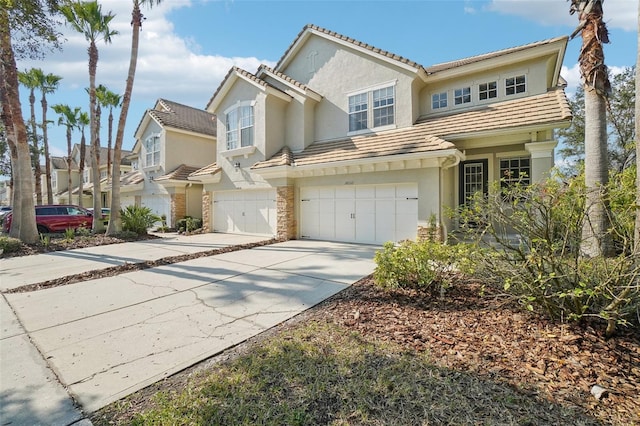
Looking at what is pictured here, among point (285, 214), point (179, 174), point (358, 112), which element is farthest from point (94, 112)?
point (358, 112)

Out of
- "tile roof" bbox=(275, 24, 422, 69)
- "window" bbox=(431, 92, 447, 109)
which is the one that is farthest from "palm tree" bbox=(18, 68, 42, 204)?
"window" bbox=(431, 92, 447, 109)

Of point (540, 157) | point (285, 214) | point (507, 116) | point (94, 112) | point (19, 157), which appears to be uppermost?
point (94, 112)

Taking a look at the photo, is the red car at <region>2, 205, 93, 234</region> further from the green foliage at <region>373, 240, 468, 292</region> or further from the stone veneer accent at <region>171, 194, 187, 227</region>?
the green foliage at <region>373, 240, 468, 292</region>

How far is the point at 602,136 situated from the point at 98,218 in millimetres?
19755

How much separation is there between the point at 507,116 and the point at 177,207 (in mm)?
17204

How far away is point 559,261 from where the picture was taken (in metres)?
3.61

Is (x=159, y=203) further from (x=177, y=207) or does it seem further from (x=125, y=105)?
(x=125, y=105)

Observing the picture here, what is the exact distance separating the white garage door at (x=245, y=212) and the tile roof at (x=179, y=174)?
11.2 feet

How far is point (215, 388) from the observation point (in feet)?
9.52

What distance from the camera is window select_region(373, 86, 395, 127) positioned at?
39.2 feet

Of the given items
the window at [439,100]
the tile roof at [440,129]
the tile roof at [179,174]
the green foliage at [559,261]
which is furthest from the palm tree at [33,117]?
the green foliage at [559,261]

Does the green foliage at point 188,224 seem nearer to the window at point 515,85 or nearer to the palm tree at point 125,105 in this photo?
the palm tree at point 125,105

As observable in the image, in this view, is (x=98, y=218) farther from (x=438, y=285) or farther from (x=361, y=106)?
(x=438, y=285)

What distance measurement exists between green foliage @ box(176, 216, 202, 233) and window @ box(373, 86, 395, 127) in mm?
11315
